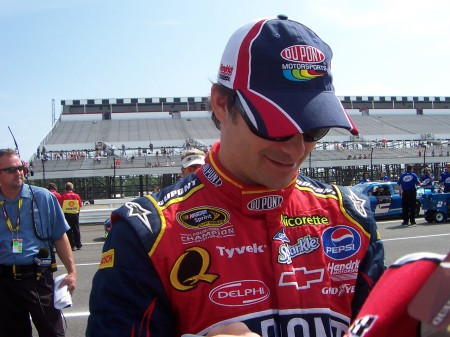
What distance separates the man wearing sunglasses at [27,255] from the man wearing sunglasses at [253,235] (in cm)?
268

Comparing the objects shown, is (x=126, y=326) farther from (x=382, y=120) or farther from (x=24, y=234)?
(x=382, y=120)

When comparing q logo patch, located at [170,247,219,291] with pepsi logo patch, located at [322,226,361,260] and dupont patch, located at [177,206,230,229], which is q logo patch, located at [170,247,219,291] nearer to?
dupont patch, located at [177,206,230,229]

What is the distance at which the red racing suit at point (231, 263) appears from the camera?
1.17m

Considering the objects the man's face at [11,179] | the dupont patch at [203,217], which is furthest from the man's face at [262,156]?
the man's face at [11,179]

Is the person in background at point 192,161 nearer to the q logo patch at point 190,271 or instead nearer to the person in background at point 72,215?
the q logo patch at point 190,271

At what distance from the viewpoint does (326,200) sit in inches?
56.8

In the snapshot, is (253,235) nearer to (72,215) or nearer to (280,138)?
(280,138)

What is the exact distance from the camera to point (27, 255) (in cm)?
368

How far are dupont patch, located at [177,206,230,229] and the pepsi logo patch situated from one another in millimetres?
295

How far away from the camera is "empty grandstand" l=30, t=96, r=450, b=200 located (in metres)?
25.9

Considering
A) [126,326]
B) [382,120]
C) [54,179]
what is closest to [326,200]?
[126,326]

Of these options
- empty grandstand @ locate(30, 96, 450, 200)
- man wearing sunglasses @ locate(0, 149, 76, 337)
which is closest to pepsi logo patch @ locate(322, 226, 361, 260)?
man wearing sunglasses @ locate(0, 149, 76, 337)

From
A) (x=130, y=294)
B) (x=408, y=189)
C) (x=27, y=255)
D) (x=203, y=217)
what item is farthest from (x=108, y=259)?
(x=408, y=189)

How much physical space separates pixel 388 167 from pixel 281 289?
98.7 ft
